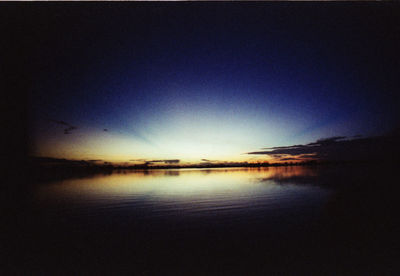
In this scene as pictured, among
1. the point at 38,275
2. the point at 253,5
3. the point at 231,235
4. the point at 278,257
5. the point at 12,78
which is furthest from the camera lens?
the point at 231,235

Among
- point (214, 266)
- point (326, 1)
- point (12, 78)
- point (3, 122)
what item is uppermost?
point (326, 1)

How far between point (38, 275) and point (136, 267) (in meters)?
1.27

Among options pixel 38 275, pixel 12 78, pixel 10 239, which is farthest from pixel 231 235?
pixel 12 78

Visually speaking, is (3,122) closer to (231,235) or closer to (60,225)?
(60,225)

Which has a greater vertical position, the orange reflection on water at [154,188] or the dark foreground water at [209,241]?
the orange reflection on water at [154,188]

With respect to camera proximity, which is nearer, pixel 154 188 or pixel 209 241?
pixel 209 241

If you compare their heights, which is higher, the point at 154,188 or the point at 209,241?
the point at 154,188

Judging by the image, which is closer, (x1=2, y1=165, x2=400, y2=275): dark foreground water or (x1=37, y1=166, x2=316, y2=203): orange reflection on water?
(x1=2, y1=165, x2=400, y2=275): dark foreground water

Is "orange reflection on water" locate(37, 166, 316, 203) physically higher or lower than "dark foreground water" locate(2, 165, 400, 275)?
higher

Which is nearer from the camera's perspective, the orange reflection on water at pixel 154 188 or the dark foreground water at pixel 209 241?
the dark foreground water at pixel 209 241

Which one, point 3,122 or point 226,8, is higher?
point 226,8

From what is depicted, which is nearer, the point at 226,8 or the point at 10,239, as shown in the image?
the point at 226,8

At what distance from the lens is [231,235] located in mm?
4105

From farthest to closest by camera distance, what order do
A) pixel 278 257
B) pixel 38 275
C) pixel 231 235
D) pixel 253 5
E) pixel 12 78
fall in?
pixel 231 235 → pixel 12 78 → pixel 253 5 → pixel 278 257 → pixel 38 275
